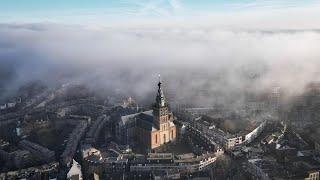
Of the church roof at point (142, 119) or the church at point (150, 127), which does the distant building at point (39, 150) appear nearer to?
the church at point (150, 127)

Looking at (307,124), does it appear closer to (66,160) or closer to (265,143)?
(265,143)

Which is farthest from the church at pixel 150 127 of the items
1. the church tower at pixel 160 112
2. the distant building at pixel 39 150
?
the distant building at pixel 39 150

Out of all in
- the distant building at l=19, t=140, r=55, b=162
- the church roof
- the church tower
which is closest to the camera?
the distant building at l=19, t=140, r=55, b=162

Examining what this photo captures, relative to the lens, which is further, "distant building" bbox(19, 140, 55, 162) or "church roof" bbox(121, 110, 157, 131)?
"church roof" bbox(121, 110, 157, 131)

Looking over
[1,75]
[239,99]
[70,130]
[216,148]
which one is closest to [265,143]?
[216,148]

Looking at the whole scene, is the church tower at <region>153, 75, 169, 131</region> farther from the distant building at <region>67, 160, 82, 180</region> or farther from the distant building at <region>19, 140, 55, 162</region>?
the distant building at <region>67, 160, 82, 180</region>

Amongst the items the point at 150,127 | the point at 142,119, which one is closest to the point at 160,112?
the point at 150,127

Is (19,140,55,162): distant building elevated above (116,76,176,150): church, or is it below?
below

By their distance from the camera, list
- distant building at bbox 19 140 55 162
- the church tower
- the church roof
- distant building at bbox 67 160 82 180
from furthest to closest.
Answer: the church roof → the church tower → distant building at bbox 19 140 55 162 → distant building at bbox 67 160 82 180

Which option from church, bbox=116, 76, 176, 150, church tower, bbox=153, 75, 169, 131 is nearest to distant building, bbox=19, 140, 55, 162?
church, bbox=116, 76, 176, 150
